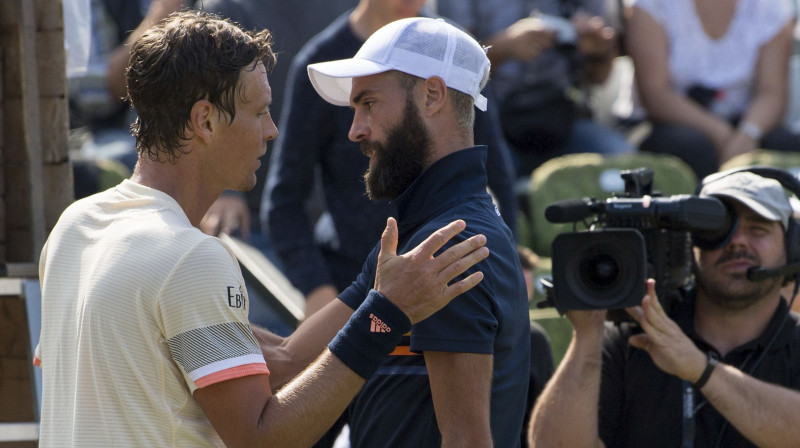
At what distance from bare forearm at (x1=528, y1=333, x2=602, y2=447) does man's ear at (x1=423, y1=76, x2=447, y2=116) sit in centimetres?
106

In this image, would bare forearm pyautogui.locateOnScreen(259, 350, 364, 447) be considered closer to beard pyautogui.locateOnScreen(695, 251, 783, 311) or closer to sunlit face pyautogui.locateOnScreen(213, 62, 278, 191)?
sunlit face pyautogui.locateOnScreen(213, 62, 278, 191)

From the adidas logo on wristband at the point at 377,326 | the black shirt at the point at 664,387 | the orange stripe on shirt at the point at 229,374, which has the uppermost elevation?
the adidas logo on wristband at the point at 377,326

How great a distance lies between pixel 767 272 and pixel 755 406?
455 mm

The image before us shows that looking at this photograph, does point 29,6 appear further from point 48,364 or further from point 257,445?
point 257,445

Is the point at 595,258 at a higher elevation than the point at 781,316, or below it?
higher

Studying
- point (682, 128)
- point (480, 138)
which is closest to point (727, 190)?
point (480, 138)

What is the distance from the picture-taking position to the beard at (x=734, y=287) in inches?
136

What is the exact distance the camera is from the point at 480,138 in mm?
3990

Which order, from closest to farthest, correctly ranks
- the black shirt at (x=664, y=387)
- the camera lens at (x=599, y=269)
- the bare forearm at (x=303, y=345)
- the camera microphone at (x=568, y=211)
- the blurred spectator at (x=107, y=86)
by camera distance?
the bare forearm at (x=303, y=345) → the camera lens at (x=599, y=269) → the camera microphone at (x=568, y=211) → the black shirt at (x=664, y=387) → the blurred spectator at (x=107, y=86)

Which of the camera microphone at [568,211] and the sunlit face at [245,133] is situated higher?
the sunlit face at [245,133]

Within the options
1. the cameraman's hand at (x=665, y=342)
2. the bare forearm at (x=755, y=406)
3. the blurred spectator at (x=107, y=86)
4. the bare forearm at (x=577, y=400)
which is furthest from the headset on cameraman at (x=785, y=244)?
the blurred spectator at (x=107, y=86)

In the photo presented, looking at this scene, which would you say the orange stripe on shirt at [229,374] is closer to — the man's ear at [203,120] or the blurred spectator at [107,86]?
the man's ear at [203,120]

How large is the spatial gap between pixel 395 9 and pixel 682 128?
2407mm

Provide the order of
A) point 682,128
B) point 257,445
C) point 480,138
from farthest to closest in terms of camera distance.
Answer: point 682,128 → point 480,138 → point 257,445
